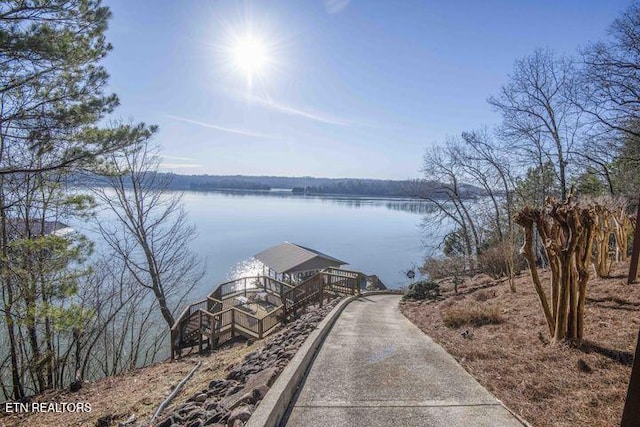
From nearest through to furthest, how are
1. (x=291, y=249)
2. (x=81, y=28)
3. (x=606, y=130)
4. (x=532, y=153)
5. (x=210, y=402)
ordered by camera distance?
(x=210, y=402)
(x=81, y=28)
(x=606, y=130)
(x=532, y=153)
(x=291, y=249)

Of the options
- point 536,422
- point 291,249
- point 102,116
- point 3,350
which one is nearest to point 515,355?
point 536,422

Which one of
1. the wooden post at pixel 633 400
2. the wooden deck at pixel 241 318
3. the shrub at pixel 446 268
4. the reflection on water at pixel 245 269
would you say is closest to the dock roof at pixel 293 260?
the reflection on water at pixel 245 269

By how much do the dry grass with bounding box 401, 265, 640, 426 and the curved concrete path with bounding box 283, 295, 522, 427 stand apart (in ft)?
0.90

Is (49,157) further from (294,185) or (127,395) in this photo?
(294,185)

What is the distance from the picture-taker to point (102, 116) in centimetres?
748

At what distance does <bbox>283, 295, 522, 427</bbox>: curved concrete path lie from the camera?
330 cm

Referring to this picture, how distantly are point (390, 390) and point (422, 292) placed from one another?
8790mm

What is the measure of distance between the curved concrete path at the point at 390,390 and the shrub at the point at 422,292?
246 inches

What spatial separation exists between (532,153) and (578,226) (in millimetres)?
15662

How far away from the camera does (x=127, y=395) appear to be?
734 centimetres

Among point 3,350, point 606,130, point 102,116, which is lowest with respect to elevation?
point 3,350

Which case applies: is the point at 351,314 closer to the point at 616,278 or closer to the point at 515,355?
the point at 515,355

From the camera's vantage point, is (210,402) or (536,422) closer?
(536,422)

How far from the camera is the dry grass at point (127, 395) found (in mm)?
6121
